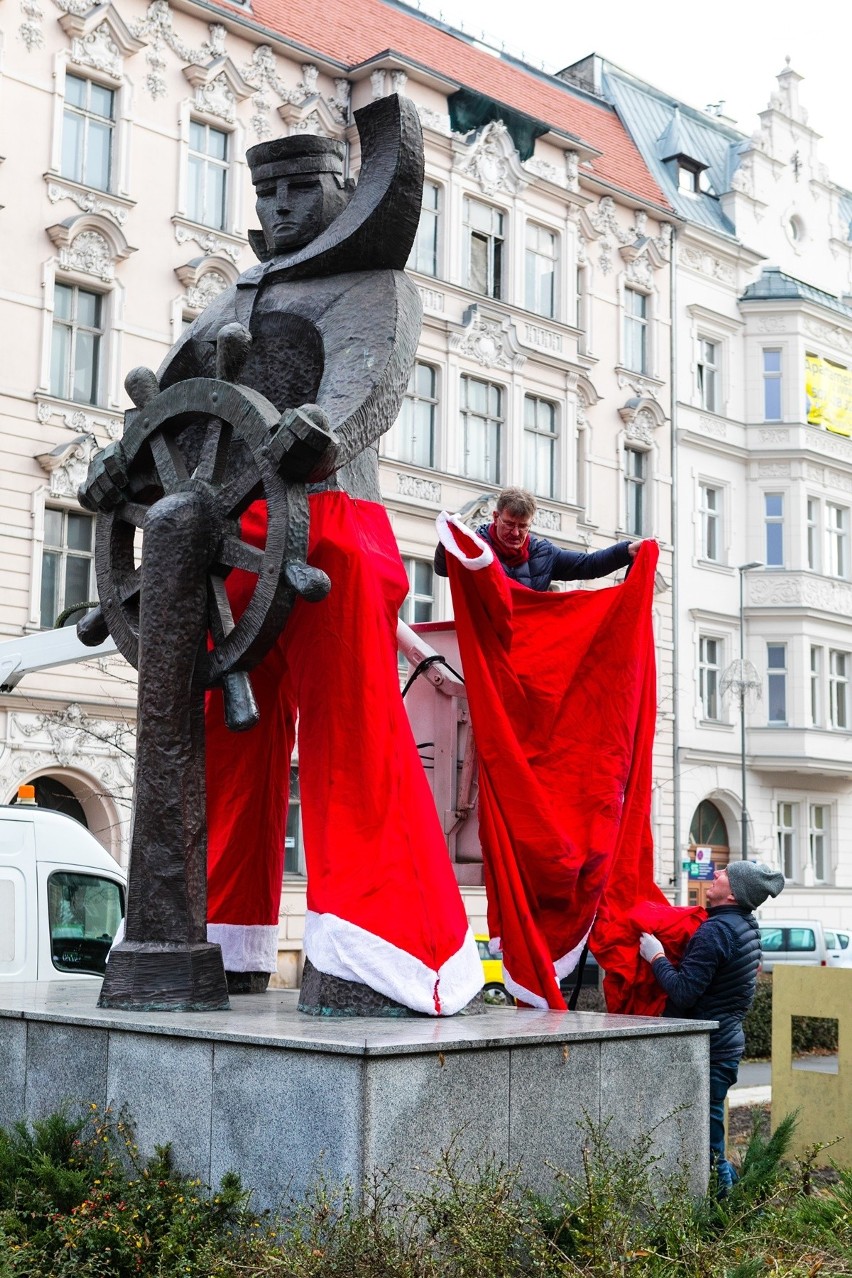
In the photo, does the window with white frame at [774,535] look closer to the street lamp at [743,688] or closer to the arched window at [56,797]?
the street lamp at [743,688]

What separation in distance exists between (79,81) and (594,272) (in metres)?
11.6

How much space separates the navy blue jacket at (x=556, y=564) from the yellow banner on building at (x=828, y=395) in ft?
96.3

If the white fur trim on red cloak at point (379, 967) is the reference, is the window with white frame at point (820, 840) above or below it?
above

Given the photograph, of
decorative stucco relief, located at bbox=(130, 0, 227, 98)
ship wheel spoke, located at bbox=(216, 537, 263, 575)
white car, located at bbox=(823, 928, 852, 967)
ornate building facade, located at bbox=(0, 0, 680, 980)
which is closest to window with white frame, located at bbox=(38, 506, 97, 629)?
ornate building facade, located at bbox=(0, 0, 680, 980)

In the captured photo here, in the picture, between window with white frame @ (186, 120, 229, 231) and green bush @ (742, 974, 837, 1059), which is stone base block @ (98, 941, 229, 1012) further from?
window with white frame @ (186, 120, 229, 231)

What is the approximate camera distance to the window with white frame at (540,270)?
2950 cm

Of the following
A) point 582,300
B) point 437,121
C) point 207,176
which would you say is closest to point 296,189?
point 207,176

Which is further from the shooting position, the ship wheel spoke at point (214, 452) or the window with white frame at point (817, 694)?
the window with white frame at point (817, 694)


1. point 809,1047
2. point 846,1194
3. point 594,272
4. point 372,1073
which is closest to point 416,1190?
point 372,1073

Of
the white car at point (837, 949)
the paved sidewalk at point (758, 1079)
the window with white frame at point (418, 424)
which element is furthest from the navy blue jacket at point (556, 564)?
the white car at point (837, 949)

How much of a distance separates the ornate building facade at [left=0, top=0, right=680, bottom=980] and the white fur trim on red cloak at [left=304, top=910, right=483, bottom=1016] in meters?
12.3

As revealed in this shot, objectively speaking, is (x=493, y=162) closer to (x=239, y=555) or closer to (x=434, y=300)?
(x=434, y=300)

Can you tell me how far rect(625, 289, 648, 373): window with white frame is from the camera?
32.2 meters

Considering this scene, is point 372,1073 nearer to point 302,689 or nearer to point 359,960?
point 359,960
